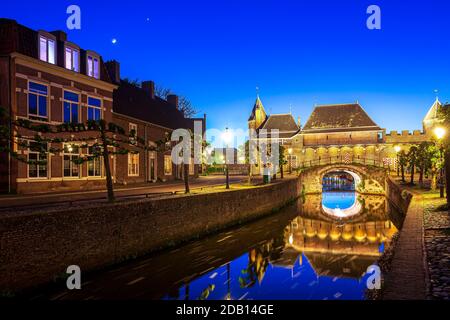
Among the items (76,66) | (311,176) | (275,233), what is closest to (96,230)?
(275,233)

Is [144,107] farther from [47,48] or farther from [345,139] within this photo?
[345,139]

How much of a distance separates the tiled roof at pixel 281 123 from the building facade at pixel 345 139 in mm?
5787

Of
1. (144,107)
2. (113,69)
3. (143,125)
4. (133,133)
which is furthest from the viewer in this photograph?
(144,107)

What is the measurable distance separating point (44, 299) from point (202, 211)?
10158 mm

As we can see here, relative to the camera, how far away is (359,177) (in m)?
49.4

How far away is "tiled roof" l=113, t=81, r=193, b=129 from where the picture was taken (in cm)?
3003

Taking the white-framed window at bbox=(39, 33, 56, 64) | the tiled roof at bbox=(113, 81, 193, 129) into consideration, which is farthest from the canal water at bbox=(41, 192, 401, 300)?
the tiled roof at bbox=(113, 81, 193, 129)

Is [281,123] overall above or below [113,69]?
below

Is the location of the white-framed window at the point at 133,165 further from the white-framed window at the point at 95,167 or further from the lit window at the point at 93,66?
the lit window at the point at 93,66

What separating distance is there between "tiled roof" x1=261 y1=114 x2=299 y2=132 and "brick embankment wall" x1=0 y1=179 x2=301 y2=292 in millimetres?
51111

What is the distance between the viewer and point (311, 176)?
50.3 metres

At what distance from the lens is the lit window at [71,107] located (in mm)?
22328

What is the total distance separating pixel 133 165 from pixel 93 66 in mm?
9209

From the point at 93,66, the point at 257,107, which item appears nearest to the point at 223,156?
the point at 257,107
